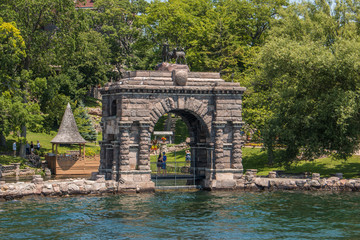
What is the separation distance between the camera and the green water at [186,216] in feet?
92.4

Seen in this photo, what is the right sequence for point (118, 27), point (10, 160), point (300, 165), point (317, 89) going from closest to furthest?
point (317, 89) → point (300, 165) → point (10, 160) → point (118, 27)

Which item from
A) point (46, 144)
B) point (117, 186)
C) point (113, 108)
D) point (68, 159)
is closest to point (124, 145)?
point (117, 186)

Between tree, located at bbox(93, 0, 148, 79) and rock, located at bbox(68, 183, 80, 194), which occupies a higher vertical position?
tree, located at bbox(93, 0, 148, 79)

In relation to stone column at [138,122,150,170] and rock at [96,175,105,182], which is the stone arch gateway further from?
rock at [96,175,105,182]

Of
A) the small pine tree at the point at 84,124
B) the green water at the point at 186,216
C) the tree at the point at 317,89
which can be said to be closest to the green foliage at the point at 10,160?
the small pine tree at the point at 84,124

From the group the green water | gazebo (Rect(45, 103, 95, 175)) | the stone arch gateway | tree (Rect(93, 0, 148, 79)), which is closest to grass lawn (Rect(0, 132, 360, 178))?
the stone arch gateway

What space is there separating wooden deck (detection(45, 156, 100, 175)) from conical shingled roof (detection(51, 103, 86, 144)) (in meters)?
1.77

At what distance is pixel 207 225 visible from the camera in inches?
1177

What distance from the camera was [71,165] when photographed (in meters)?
54.8

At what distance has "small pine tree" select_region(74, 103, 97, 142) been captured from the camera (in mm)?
71194

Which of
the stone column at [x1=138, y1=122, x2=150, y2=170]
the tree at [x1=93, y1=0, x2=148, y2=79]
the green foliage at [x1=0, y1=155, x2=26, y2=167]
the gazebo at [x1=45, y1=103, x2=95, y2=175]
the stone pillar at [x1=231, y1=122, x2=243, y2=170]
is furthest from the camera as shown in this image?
the tree at [x1=93, y1=0, x2=148, y2=79]

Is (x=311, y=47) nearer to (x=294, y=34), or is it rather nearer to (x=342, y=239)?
(x=294, y=34)

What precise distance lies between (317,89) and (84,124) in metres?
37.6

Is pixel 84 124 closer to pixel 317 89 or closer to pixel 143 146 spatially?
pixel 143 146
